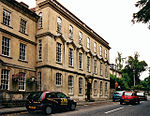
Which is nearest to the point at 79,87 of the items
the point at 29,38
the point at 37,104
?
the point at 29,38

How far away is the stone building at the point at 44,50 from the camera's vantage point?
20031 mm

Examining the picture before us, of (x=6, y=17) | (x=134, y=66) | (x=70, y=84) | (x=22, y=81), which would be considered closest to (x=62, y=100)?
(x=22, y=81)

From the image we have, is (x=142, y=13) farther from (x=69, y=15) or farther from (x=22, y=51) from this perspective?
(x=69, y=15)

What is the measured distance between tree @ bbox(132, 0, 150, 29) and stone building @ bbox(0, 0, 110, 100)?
11567 millimetres

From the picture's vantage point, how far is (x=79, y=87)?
96.9 ft

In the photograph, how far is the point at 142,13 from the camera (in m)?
13.8

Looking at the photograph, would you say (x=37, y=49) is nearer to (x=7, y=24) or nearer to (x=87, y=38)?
(x=7, y=24)

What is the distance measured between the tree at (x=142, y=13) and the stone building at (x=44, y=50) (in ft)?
38.0

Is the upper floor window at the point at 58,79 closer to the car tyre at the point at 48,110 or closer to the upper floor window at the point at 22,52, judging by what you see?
the upper floor window at the point at 22,52

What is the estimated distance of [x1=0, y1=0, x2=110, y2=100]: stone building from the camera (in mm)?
20031

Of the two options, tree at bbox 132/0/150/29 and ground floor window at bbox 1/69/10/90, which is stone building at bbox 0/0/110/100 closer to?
ground floor window at bbox 1/69/10/90

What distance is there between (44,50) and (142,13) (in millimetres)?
12543

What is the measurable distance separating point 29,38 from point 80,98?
11.8 m

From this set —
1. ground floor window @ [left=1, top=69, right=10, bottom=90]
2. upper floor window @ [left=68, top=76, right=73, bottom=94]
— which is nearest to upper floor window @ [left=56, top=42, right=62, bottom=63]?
upper floor window @ [left=68, top=76, right=73, bottom=94]
